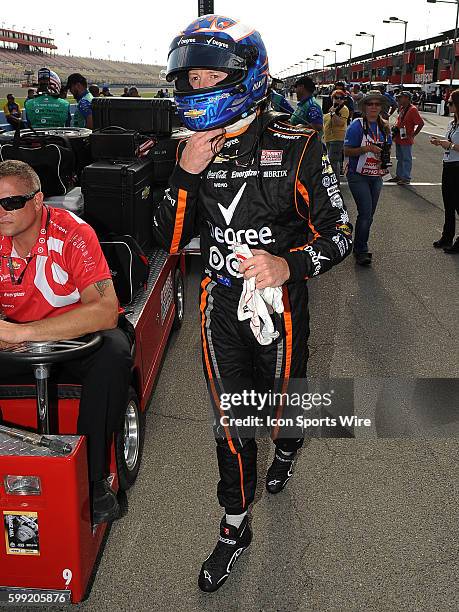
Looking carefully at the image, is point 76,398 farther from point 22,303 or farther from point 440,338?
point 440,338

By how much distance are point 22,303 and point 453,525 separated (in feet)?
7.70

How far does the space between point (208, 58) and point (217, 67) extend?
46mm

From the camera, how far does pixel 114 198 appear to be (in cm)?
446

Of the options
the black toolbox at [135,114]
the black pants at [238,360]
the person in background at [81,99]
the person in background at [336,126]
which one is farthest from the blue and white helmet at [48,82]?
the black pants at [238,360]

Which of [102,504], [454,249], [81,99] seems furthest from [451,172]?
[102,504]

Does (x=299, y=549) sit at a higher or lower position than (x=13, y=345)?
lower

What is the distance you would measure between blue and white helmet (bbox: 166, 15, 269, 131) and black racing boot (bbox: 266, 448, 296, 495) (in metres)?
1.74

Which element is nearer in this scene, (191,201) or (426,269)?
(191,201)

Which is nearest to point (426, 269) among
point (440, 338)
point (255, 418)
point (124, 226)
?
point (440, 338)

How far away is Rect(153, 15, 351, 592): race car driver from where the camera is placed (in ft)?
7.48

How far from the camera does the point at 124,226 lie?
4.53m

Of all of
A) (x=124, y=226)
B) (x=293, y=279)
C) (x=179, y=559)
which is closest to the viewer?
(x=293, y=279)
